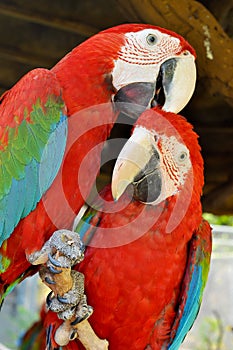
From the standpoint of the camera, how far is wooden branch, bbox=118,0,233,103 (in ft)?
6.34

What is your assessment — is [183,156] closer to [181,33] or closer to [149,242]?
[149,242]

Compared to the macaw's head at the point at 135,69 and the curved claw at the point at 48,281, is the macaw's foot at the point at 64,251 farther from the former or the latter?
the macaw's head at the point at 135,69

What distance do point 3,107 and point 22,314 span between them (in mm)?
4859

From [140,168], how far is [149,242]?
22cm

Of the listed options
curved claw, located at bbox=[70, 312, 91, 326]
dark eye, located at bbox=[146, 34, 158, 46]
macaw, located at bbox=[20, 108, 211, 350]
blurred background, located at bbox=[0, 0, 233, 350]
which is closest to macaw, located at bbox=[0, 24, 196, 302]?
dark eye, located at bbox=[146, 34, 158, 46]

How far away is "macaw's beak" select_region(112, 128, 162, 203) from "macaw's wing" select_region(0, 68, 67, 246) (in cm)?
19

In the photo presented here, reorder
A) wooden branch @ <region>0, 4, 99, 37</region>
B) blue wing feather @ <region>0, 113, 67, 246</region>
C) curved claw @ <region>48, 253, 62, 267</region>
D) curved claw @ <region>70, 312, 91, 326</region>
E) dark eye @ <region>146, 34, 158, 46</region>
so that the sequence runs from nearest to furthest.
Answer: curved claw @ <region>48, 253, 62, 267</region> → curved claw @ <region>70, 312, 91, 326</region> → blue wing feather @ <region>0, 113, 67, 246</region> → dark eye @ <region>146, 34, 158, 46</region> → wooden branch @ <region>0, 4, 99, 37</region>

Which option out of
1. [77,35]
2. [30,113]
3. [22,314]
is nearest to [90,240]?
[30,113]

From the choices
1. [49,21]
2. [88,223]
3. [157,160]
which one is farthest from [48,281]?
[49,21]

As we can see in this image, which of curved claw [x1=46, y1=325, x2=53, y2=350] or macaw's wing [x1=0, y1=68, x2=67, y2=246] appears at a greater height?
macaw's wing [x1=0, y1=68, x2=67, y2=246]

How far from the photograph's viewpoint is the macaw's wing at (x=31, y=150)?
5.11 ft

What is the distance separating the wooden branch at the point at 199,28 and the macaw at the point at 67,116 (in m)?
0.29

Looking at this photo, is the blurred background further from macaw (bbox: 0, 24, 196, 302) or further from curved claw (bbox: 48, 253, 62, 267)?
curved claw (bbox: 48, 253, 62, 267)

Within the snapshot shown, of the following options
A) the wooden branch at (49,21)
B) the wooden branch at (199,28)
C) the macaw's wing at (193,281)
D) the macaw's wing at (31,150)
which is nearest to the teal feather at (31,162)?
the macaw's wing at (31,150)
